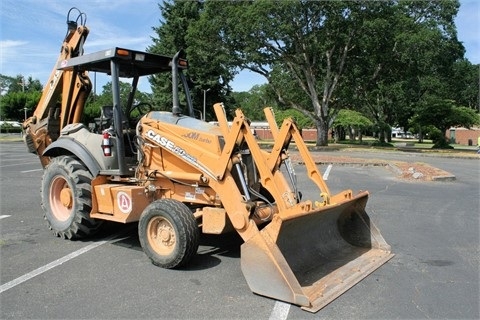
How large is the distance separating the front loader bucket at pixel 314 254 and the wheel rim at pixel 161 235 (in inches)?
46.1

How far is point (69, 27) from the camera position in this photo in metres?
8.12

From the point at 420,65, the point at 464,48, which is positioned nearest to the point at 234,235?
the point at 420,65

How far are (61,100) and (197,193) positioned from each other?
3.84 m

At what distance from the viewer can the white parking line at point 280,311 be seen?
4048mm

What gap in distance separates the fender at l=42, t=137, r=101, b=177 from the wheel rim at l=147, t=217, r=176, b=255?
1.49 metres

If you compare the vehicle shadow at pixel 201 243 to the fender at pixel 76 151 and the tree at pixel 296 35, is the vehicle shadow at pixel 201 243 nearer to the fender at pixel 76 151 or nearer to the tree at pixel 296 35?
the fender at pixel 76 151

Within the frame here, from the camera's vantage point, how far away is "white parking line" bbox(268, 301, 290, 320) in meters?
4.05

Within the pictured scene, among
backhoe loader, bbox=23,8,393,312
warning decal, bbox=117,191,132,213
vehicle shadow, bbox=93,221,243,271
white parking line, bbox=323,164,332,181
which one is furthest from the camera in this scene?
white parking line, bbox=323,164,332,181

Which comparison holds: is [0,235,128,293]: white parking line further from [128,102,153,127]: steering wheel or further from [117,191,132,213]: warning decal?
[128,102,153,127]: steering wheel

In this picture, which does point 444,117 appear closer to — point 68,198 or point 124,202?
point 68,198

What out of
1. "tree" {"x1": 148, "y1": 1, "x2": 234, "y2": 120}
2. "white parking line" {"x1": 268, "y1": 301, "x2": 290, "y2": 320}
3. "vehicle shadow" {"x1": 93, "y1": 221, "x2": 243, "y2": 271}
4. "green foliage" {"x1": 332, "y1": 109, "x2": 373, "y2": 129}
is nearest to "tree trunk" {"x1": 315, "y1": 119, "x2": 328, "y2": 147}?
"tree" {"x1": 148, "y1": 1, "x2": 234, "y2": 120}

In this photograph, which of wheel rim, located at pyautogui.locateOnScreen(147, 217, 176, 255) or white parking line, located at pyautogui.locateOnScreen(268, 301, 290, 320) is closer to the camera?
white parking line, located at pyautogui.locateOnScreen(268, 301, 290, 320)

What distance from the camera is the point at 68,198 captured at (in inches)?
263

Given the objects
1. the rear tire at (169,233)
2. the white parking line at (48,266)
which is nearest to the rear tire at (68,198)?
the white parking line at (48,266)
